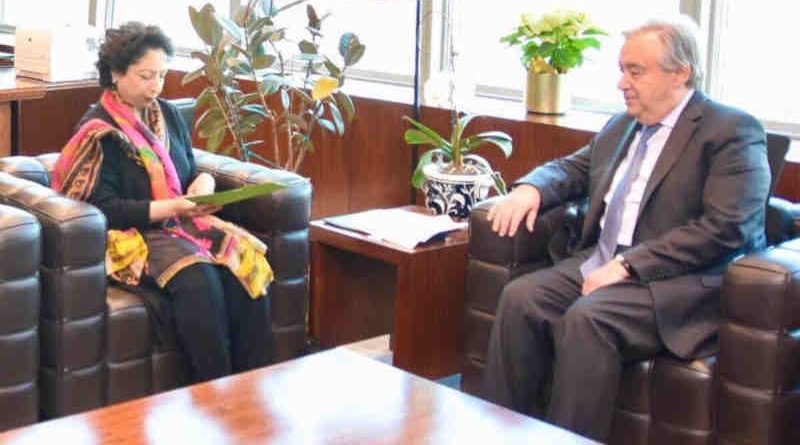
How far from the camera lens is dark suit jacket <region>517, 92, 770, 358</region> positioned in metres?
3.00

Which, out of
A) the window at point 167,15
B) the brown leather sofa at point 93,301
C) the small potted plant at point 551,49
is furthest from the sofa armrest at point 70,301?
the window at point 167,15

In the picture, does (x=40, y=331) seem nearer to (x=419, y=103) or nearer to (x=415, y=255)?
(x=415, y=255)

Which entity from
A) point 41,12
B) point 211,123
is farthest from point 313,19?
point 41,12

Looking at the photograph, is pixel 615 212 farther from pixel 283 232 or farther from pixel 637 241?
pixel 283 232

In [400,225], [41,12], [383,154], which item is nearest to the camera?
[400,225]

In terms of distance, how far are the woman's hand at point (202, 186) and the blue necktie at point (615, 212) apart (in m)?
1.13

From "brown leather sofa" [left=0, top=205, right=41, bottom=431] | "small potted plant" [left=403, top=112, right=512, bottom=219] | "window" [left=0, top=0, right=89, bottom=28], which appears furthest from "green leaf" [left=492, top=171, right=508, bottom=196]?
"window" [left=0, top=0, right=89, bottom=28]

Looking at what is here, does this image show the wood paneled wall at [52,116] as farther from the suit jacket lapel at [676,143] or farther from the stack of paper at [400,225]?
the suit jacket lapel at [676,143]

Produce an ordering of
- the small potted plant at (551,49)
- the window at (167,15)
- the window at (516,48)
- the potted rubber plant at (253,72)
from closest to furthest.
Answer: the window at (516,48) < the small potted plant at (551,49) < the potted rubber plant at (253,72) < the window at (167,15)

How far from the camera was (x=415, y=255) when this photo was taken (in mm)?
3559

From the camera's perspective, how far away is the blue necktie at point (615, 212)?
3277 mm

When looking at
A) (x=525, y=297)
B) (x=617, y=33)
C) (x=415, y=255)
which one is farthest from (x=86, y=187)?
(x=617, y=33)

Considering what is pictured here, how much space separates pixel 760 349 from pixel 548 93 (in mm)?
1613

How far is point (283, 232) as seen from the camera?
357 cm
